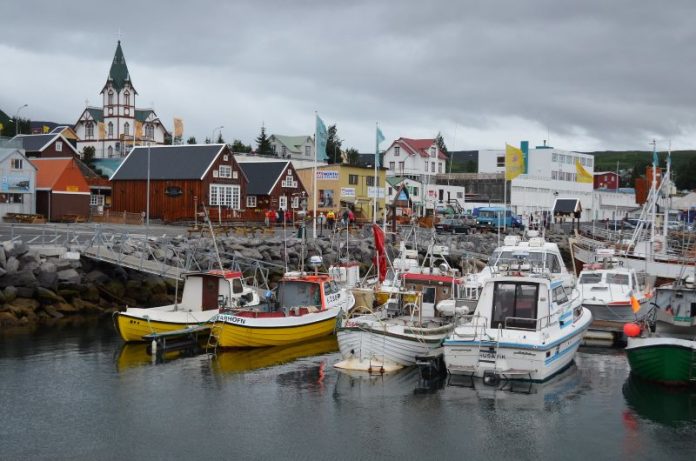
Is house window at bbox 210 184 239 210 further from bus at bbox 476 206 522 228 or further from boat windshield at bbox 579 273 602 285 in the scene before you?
boat windshield at bbox 579 273 602 285

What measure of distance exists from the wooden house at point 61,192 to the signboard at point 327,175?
2333cm

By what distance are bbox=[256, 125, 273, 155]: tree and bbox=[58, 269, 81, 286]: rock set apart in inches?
3023

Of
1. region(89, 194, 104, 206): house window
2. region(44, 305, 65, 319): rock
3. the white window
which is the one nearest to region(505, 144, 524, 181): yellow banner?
region(44, 305, 65, 319): rock

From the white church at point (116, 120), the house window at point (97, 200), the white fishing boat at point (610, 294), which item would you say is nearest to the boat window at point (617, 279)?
the white fishing boat at point (610, 294)

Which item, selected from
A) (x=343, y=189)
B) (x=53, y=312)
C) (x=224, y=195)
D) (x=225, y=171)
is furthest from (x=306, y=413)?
(x=343, y=189)

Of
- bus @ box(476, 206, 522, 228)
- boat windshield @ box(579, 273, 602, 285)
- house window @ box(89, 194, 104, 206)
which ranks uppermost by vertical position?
house window @ box(89, 194, 104, 206)

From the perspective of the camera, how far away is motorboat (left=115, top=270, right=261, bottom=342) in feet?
92.4

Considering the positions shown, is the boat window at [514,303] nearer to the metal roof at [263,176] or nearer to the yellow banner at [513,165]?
the yellow banner at [513,165]

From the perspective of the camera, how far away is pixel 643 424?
1967 cm

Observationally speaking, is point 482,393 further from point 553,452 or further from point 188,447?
point 188,447

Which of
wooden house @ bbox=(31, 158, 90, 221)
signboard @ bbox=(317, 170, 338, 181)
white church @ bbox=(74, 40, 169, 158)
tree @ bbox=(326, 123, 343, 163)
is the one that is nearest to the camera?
wooden house @ bbox=(31, 158, 90, 221)

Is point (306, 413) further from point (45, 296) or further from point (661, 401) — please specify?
point (45, 296)

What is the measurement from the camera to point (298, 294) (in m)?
30.2

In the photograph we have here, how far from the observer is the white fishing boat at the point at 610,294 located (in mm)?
30266
